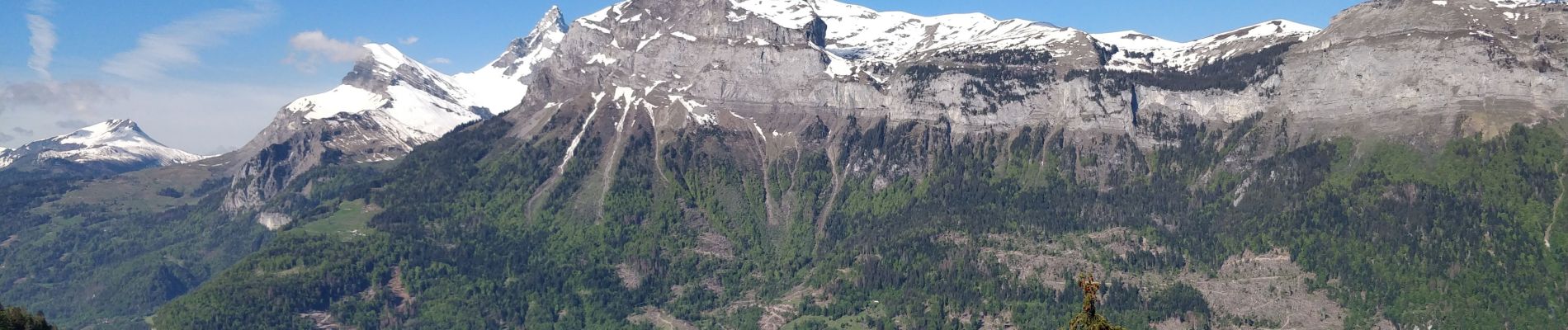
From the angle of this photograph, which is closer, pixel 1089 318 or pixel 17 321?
pixel 1089 318

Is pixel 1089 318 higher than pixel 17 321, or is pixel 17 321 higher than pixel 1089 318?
pixel 1089 318

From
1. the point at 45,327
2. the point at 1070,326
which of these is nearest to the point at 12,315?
the point at 45,327

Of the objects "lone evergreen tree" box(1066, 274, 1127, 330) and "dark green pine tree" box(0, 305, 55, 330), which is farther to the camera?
"dark green pine tree" box(0, 305, 55, 330)

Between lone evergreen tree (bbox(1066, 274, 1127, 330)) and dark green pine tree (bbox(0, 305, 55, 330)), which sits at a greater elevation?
lone evergreen tree (bbox(1066, 274, 1127, 330))

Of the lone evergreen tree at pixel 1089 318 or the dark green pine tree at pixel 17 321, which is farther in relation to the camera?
the dark green pine tree at pixel 17 321

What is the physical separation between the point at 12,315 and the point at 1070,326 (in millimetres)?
133940

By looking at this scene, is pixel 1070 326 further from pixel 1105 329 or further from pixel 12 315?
pixel 12 315

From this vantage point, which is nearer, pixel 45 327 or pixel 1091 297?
pixel 1091 297

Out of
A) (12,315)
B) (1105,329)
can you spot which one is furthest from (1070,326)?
(12,315)

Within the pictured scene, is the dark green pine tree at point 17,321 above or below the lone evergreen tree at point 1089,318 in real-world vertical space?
below

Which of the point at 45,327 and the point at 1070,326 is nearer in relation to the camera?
the point at 1070,326

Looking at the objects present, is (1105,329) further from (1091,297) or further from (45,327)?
(45,327)

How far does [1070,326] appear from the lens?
73250 mm

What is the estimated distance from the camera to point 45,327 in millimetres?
172500
